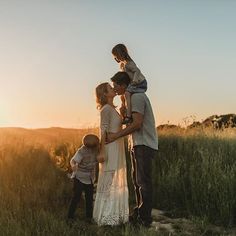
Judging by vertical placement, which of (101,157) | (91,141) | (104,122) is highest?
(104,122)

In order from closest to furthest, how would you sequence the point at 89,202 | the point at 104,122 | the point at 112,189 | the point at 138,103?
the point at 138,103
the point at 104,122
the point at 112,189
the point at 89,202

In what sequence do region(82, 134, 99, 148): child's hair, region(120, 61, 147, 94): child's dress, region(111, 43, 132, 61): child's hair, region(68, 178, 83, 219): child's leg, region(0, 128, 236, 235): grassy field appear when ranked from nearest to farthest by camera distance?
region(0, 128, 236, 235): grassy field < region(120, 61, 147, 94): child's dress < region(111, 43, 132, 61): child's hair < region(82, 134, 99, 148): child's hair < region(68, 178, 83, 219): child's leg

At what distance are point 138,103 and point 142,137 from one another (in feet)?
1.49

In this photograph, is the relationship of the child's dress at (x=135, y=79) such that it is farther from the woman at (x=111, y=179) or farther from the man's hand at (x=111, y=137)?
the man's hand at (x=111, y=137)

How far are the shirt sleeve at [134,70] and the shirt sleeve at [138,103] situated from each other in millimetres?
209

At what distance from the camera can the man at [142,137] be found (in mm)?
7480

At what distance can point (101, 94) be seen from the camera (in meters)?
7.74

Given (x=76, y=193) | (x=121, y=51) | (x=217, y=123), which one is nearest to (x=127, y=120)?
(x=121, y=51)

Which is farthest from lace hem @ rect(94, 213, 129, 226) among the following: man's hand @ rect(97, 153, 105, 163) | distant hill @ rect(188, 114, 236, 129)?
distant hill @ rect(188, 114, 236, 129)

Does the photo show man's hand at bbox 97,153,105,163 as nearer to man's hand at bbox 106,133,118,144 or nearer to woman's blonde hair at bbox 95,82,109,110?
man's hand at bbox 106,133,118,144

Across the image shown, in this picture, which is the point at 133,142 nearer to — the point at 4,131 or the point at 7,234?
the point at 7,234

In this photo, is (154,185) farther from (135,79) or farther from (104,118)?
(135,79)

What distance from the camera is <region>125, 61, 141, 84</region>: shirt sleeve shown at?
7613 mm

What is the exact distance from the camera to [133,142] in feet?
25.0
